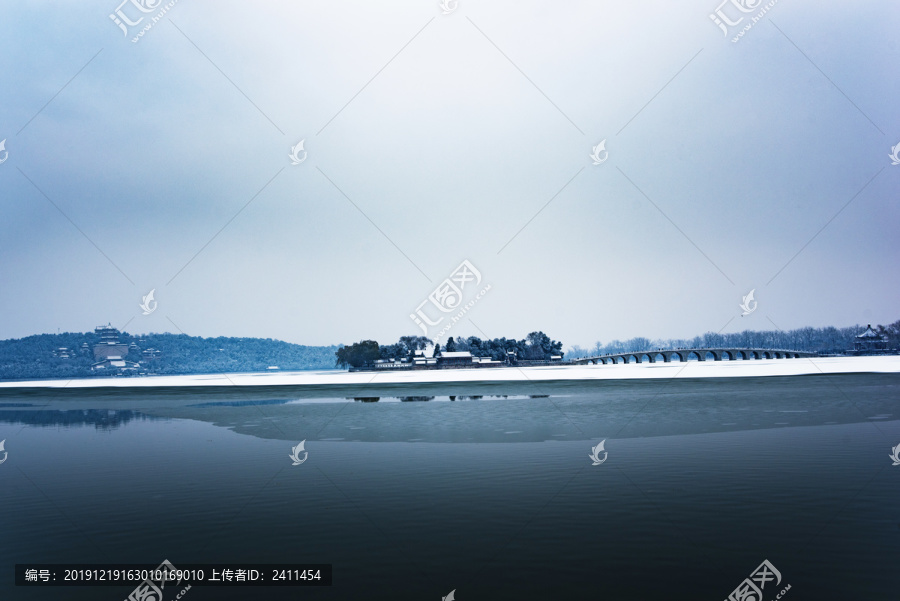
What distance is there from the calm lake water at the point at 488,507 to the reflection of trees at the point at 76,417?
9751 mm

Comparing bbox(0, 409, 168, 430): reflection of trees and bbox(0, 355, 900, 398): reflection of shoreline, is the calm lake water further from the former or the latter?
bbox(0, 355, 900, 398): reflection of shoreline

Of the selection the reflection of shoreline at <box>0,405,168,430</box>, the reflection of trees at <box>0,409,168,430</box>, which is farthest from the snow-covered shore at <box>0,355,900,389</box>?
the reflection of trees at <box>0,409,168,430</box>

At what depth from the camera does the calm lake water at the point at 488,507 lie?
11.8m

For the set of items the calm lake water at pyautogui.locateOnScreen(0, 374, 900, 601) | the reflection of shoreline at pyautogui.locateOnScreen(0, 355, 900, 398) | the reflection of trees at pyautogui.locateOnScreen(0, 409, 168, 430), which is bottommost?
the calm lake water at pyautogui.locateOnScreen(0, 374, 900, 601)

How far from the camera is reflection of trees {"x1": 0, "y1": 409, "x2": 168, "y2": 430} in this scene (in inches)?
1731

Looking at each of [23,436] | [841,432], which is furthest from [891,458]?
[23,436]

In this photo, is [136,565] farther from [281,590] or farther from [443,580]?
[443,580]

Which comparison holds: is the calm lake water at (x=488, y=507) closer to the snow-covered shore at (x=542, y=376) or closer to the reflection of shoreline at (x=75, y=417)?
the reflection of shoreline at (x=75, y=417)

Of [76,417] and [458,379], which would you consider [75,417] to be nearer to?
[76,417]

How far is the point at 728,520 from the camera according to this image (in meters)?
15.0

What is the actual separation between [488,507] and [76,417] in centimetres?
4376

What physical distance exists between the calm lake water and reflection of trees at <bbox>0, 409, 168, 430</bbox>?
9.75 metres

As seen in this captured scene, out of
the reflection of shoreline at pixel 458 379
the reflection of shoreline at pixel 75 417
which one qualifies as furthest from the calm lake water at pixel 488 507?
the reflection of shoreline at pixel 458 379

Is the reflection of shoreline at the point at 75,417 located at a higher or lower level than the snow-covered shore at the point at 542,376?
lower
